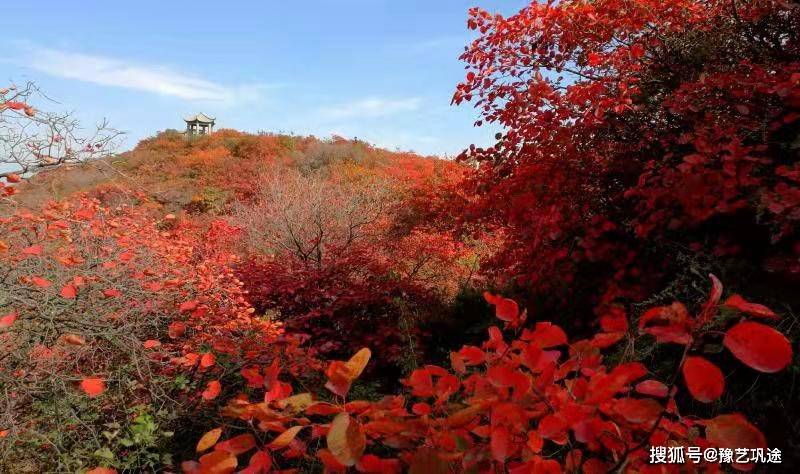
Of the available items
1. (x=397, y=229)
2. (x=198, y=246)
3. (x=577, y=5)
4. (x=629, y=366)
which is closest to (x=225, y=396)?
(x=629, y=366)

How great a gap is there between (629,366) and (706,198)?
240 centimetres

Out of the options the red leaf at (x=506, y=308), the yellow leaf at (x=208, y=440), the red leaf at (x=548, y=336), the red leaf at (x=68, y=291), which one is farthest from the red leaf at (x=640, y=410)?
the red leaf at (x=68, y=291)

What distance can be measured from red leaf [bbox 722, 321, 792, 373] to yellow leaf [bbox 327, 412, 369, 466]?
2.45ft

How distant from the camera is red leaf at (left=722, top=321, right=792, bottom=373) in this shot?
86cm

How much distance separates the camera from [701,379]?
3.17ft

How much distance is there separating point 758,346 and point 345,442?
82 cm

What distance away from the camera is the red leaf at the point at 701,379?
953mm

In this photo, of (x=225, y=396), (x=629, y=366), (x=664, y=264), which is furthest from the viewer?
(x=664, y=264)

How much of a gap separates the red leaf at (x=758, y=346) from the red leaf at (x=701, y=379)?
0.07 m

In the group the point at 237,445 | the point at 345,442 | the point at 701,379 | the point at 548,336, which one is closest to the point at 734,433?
the point at 701,379

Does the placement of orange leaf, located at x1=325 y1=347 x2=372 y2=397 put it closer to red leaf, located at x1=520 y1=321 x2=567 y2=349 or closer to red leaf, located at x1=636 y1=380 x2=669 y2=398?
red leaf, located at x1=520 y1=321 x2=567 y2=349

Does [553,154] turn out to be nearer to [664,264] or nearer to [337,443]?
[664,264]

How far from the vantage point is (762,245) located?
3562mm

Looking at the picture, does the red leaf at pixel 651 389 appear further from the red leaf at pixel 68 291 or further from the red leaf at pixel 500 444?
the red leaf at pixel 68 291
